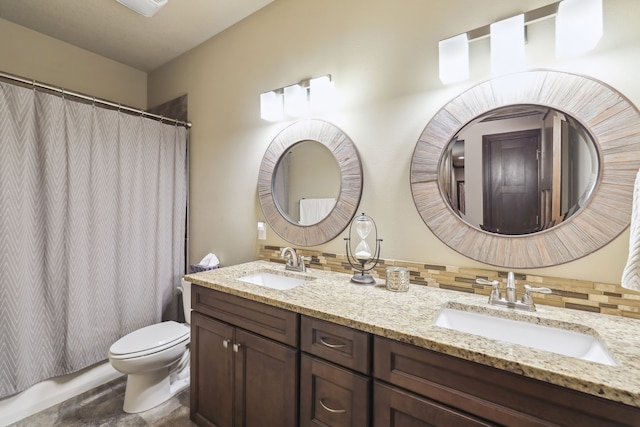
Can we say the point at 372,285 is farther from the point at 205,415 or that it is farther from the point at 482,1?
the point at 482,1

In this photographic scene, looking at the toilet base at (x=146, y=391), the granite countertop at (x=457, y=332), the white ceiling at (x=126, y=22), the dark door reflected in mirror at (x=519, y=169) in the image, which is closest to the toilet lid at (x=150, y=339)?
the toilet base at (x=146, y=391)

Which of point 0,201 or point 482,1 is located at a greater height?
point 482,1

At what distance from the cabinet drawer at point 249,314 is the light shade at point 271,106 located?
118 cm

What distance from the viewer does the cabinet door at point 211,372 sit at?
54.8 inches

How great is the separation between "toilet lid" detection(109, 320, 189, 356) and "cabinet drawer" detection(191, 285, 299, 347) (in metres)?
0.42

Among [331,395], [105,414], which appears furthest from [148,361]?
[331,395]

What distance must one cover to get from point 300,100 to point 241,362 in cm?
152

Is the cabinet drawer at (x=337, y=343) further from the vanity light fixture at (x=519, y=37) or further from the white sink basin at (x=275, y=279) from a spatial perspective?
the vanity light fixture at (x=519, y=37)

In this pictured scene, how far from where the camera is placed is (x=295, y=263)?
1760 millimetres

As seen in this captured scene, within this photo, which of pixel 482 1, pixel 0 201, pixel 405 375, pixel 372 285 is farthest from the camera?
pixel 0 201

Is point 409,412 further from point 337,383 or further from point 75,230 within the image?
point 75,230

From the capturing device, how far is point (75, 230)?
1.91 m

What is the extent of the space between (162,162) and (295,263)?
1.51 metres

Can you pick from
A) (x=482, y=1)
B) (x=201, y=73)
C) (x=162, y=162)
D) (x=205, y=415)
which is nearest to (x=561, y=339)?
(x=482, y=1)
